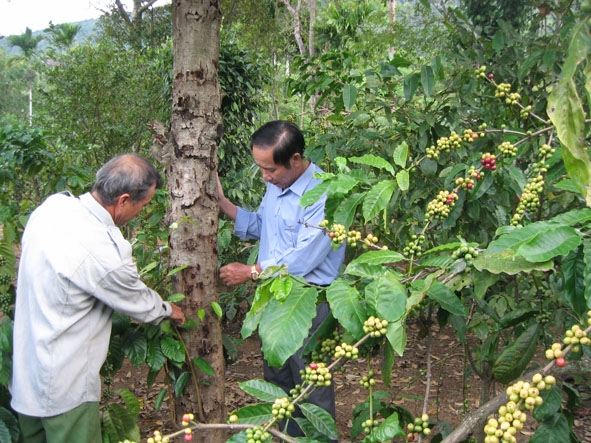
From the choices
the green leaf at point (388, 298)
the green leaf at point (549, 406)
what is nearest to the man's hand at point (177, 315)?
the green leaf at point (388, 298)

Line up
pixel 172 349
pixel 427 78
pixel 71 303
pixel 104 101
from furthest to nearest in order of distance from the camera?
1. pixel 104 101
2. pixel 427 78
3. pixel 172 349
4. pixel 71 303

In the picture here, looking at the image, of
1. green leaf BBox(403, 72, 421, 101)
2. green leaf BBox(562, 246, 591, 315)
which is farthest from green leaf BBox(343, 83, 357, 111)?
green leaf BBox(562, 246, 591, 315)

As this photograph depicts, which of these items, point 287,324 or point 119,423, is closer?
point 287,324

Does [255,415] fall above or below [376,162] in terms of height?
below

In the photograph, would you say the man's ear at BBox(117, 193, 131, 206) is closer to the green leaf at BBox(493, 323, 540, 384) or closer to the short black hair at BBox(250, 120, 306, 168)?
the short black hair at BBox(250, 120, 306, 168)

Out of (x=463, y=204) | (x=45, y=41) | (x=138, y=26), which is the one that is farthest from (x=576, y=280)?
(x=45, y=41)

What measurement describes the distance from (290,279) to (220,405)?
4.18ft

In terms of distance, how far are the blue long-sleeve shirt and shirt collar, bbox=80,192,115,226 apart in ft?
2.40

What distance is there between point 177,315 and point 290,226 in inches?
30.1

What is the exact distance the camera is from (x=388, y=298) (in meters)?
1.14

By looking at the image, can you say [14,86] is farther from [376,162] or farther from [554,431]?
[554,431]

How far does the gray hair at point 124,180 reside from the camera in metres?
1.98

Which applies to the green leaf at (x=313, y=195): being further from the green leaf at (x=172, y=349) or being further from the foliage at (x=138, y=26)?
the foliage at (x=138, y=26)

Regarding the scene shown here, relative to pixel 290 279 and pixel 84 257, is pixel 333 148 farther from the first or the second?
pixel 290 279
